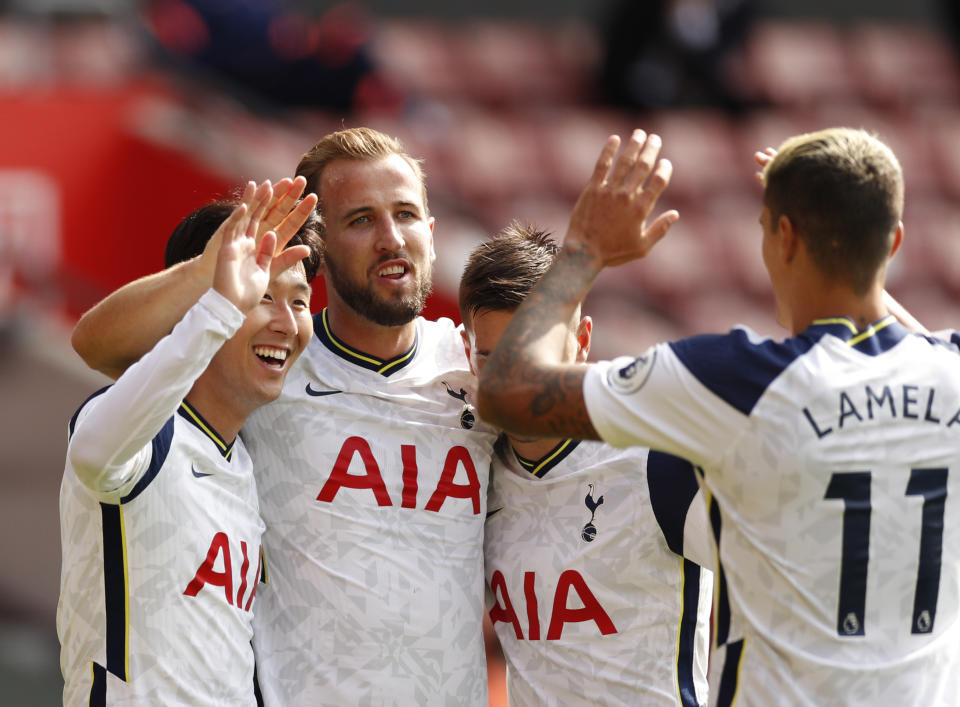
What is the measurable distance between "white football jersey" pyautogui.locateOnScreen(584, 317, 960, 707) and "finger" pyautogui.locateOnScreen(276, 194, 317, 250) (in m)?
0.89

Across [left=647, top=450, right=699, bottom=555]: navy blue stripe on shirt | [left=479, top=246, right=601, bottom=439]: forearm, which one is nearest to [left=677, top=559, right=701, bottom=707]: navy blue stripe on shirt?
[left=647, top=450, right=699, bottom=555]: navy blue stripe on shirt

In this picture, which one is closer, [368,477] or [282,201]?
[282,201]

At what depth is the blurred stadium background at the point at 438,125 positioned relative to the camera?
23.1ft

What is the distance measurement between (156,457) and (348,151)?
1.24 metres

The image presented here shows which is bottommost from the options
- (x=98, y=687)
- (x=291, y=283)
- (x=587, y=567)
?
(x=98, y=687)

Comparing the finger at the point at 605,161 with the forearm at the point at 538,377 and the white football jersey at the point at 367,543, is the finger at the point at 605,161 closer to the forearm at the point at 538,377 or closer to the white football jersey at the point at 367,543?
the forearm at the point at 538,377

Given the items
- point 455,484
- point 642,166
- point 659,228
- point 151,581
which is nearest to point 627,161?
point 642,166

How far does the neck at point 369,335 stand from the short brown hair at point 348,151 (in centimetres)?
34

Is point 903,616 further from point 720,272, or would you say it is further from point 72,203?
point 720,272

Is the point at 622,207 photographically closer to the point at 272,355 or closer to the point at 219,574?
the point at 272,355

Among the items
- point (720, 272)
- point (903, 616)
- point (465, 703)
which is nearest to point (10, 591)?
point (465, 703)

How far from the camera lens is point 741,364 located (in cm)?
247

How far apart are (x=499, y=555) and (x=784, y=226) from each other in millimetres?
1409

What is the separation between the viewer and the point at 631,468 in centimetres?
339
